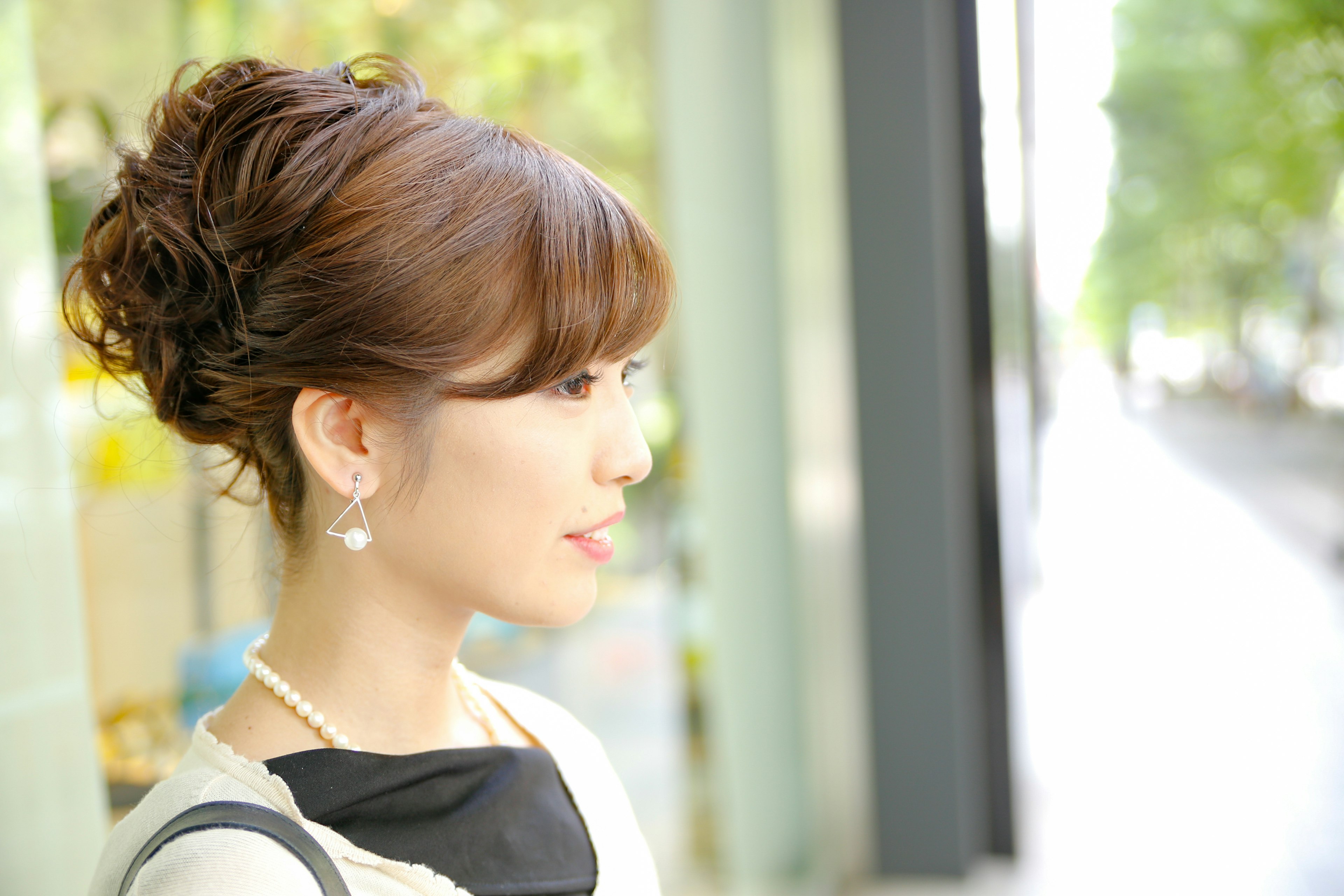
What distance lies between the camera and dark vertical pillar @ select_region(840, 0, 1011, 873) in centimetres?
263

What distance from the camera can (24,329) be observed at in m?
0.98

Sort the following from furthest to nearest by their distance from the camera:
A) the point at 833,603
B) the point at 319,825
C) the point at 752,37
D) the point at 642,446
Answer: the point at 833,603
the point at 752,37
the point at 642,446
the point at 319,825

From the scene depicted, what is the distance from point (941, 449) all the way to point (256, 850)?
221 centimetres

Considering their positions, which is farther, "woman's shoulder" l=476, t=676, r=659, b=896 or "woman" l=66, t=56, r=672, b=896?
"woman's shoulder" l=476, t=676, r=659, b=896

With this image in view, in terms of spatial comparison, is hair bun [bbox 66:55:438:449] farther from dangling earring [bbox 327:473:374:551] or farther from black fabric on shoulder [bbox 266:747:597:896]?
black fabric on shoulder [bbox 266:747:597:896]

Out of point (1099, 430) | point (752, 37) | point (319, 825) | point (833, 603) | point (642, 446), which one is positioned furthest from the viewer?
point (1099, 430)

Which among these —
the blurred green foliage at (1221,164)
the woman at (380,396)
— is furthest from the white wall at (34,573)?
the blurred green foliage at (1221,164)

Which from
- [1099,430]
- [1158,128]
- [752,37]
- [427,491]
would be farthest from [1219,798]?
[427,491]

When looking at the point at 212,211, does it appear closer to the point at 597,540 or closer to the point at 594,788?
the point at 597,540

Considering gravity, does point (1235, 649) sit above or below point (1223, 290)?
below

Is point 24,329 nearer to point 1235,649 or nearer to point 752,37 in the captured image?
point 752,37

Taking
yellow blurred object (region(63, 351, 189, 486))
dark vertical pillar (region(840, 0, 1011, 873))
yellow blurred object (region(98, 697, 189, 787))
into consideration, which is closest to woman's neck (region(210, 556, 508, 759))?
yellow blurred object (region(63, 351, 189, 486))

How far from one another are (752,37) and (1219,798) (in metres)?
2.33

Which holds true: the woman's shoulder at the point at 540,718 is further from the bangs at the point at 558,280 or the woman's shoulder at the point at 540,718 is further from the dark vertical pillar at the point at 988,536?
the dark vertical pillar at the point at 988,536
